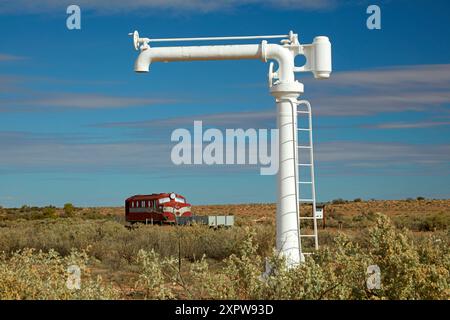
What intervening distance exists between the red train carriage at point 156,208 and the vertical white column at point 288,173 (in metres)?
28.8

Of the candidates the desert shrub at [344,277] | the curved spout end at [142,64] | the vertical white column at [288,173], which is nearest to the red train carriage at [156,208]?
the curved spout end at [142,64]

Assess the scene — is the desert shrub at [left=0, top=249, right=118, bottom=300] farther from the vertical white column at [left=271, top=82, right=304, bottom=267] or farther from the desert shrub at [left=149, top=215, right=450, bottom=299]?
the vertical white column at [left=271, top=82, right=304, bottom=267]

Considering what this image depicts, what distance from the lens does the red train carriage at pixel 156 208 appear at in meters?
42.1

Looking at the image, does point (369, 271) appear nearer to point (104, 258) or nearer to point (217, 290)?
point (217, 290)

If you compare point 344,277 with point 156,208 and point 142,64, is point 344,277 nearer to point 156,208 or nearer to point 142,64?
point 142,64

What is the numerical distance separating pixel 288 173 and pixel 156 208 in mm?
31537

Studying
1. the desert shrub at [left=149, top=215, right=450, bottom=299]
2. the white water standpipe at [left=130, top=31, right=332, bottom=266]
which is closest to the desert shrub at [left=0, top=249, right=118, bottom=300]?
the desert shrub at [left=149, top=215, right=450, bottom=299]

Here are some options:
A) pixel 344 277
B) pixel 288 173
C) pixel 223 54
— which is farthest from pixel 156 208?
pixel 344 277

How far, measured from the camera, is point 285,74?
38.8 feet

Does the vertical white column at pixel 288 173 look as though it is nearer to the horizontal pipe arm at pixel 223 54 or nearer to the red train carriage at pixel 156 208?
the horizontal pipe arm at pixel 223 54

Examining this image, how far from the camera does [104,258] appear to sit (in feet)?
61.1

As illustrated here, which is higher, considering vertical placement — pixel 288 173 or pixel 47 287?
pixel 288 173

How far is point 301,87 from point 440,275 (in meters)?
4.60
